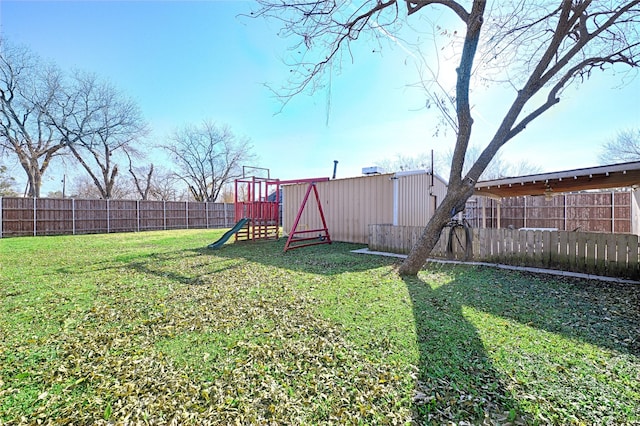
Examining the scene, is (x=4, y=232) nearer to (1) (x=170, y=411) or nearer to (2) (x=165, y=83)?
(2) (x=165, y=83)

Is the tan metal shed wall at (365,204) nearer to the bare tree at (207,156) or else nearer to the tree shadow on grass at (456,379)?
the tree shadow on grass at (456,379)

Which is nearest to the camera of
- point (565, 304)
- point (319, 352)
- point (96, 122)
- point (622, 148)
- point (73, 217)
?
point (319, 352)

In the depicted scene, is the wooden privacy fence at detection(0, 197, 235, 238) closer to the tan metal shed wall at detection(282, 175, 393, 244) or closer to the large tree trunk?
the tan metal shed wall at detection(282, 175, 393, 244)

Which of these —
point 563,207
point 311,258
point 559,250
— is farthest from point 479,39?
point 563,207

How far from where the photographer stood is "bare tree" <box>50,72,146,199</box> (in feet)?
57.1

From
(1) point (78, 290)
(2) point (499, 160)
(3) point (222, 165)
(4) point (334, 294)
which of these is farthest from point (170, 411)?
(2) point (499, 160)

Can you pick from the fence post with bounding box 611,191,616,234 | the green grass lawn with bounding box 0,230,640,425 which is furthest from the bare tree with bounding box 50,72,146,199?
the fence post with bounding box 611,191,616,234

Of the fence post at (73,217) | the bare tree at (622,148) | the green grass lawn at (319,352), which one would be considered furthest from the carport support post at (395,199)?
the bare tree at (622,148)

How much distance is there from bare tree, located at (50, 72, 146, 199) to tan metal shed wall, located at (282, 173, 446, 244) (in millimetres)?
14931

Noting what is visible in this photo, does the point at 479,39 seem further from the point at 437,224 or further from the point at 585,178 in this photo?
the point at 585,178

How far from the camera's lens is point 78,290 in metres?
4.38

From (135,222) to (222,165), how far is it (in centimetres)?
1181

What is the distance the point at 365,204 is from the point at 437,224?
188 inches

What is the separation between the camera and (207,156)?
2642 centimetres
